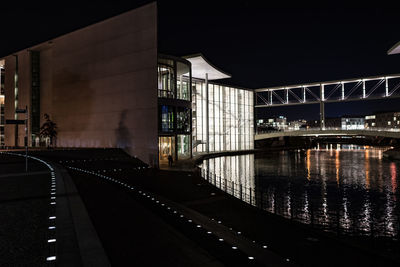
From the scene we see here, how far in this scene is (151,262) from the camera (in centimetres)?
667

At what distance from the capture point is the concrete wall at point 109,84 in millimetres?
33156

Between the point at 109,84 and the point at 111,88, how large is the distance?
0.64 meters

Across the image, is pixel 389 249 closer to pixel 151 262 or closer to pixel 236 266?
pixel 236 266

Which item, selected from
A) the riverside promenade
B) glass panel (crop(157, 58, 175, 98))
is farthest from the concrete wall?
the riverside promenade

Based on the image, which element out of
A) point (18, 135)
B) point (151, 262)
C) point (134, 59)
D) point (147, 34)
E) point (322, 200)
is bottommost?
point (322, 200)

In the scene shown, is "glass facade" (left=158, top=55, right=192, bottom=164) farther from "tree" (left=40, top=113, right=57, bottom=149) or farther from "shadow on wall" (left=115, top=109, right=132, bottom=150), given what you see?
"tree" (left=40, top=113, right=57, bottom=149)

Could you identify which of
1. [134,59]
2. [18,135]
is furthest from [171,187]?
[18,135]

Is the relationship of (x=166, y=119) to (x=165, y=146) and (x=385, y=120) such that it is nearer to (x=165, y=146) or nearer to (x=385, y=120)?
(x=165, y=146)

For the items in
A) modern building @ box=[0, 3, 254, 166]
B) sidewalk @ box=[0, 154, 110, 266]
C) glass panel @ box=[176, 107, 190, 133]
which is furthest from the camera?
glass panel @ box=[176, 107, 190, 133]

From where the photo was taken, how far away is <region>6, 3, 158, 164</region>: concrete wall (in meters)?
33.2

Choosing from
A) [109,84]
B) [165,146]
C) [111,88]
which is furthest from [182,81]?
[165,146]

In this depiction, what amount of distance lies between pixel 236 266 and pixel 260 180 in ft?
71.1

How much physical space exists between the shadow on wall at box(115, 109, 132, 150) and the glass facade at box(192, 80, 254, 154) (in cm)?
1604

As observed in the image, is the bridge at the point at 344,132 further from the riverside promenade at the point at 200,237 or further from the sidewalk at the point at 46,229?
the sidewalk at the point at 46,229
